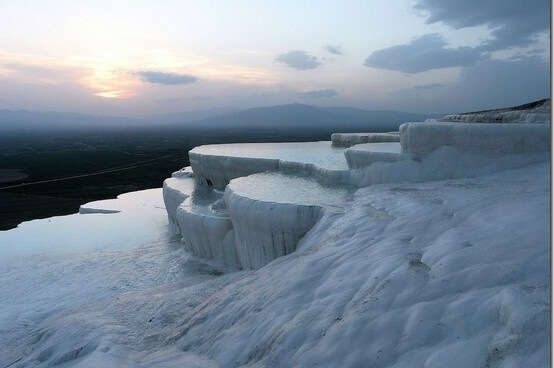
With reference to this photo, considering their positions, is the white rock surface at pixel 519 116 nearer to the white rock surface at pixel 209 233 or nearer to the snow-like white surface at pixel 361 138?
the snow-like white surface at pixel 361 138

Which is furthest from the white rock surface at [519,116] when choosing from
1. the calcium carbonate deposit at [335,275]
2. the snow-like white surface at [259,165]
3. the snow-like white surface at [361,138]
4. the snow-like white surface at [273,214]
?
the snow-like white surface at [273,214]

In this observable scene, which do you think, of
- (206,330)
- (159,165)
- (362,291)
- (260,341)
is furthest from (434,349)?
(159,165)

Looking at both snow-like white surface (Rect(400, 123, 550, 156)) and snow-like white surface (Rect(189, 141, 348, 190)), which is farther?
snow-like white surface (Rect(189, 141, 348, 190))

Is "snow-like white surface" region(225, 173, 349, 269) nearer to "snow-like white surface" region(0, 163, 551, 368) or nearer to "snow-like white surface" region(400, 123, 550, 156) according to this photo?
"snow-like white surface" region(0, 163, 551, 368)

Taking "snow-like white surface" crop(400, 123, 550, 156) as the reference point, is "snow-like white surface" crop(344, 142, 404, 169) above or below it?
below

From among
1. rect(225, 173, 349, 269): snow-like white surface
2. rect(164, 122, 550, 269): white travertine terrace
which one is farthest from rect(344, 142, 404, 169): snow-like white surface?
rect(225, 173, 349, 269): snow-like white surface

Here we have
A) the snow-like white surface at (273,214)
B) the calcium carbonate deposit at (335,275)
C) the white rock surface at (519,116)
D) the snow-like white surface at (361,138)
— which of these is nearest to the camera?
the calcium carbonate deposit at (335,275)
